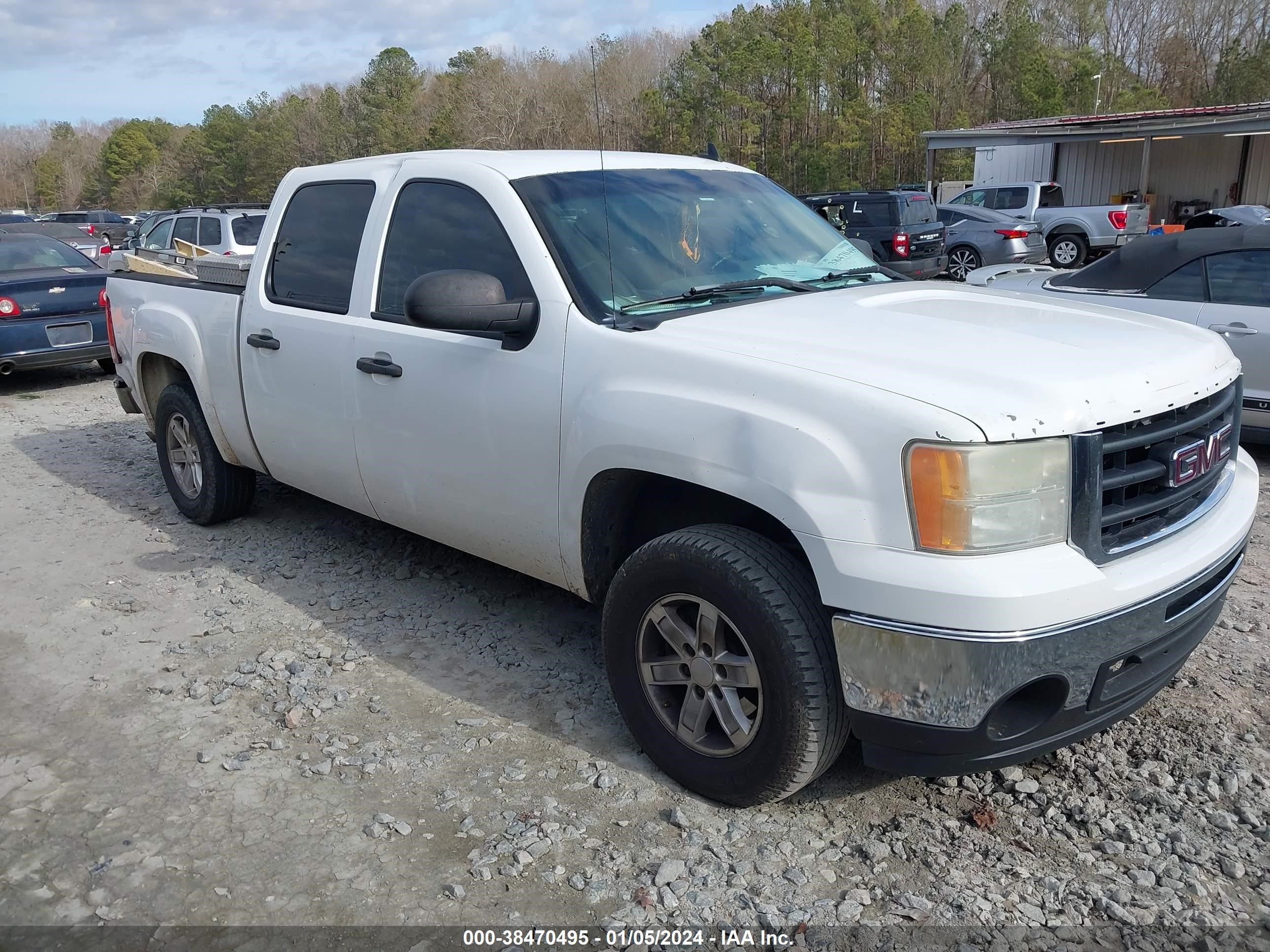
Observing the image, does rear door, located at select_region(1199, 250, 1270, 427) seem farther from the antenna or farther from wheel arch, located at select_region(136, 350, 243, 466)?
wheel arch, located at select_region(136, 350, 243, 466)

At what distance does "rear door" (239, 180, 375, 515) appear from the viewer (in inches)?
171

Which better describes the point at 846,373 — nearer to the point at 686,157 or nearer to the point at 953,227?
the point at 686,157

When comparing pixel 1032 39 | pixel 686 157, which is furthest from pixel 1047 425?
pixel 1032 39

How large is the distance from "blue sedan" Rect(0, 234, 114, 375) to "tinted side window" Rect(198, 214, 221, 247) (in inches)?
136

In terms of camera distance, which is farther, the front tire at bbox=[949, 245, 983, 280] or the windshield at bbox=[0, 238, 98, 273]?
the front tire at bbox=[949, 245, 983, 280]

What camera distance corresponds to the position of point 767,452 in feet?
8.95

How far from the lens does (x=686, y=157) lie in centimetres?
457

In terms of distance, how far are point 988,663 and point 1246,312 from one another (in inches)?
212

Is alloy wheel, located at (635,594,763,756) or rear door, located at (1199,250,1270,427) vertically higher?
rear door, located at (1199,250,1270,427)

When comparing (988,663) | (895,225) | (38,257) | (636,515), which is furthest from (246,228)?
(988,663)

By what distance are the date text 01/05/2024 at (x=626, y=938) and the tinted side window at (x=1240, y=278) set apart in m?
5.91

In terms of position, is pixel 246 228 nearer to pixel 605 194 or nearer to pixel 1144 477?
pixel 605 194

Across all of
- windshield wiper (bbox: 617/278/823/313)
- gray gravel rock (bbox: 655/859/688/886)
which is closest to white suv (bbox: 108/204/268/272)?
windshield wiper (bbox: 617/278/823/313)

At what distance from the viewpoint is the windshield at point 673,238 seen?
3523 millimetres
